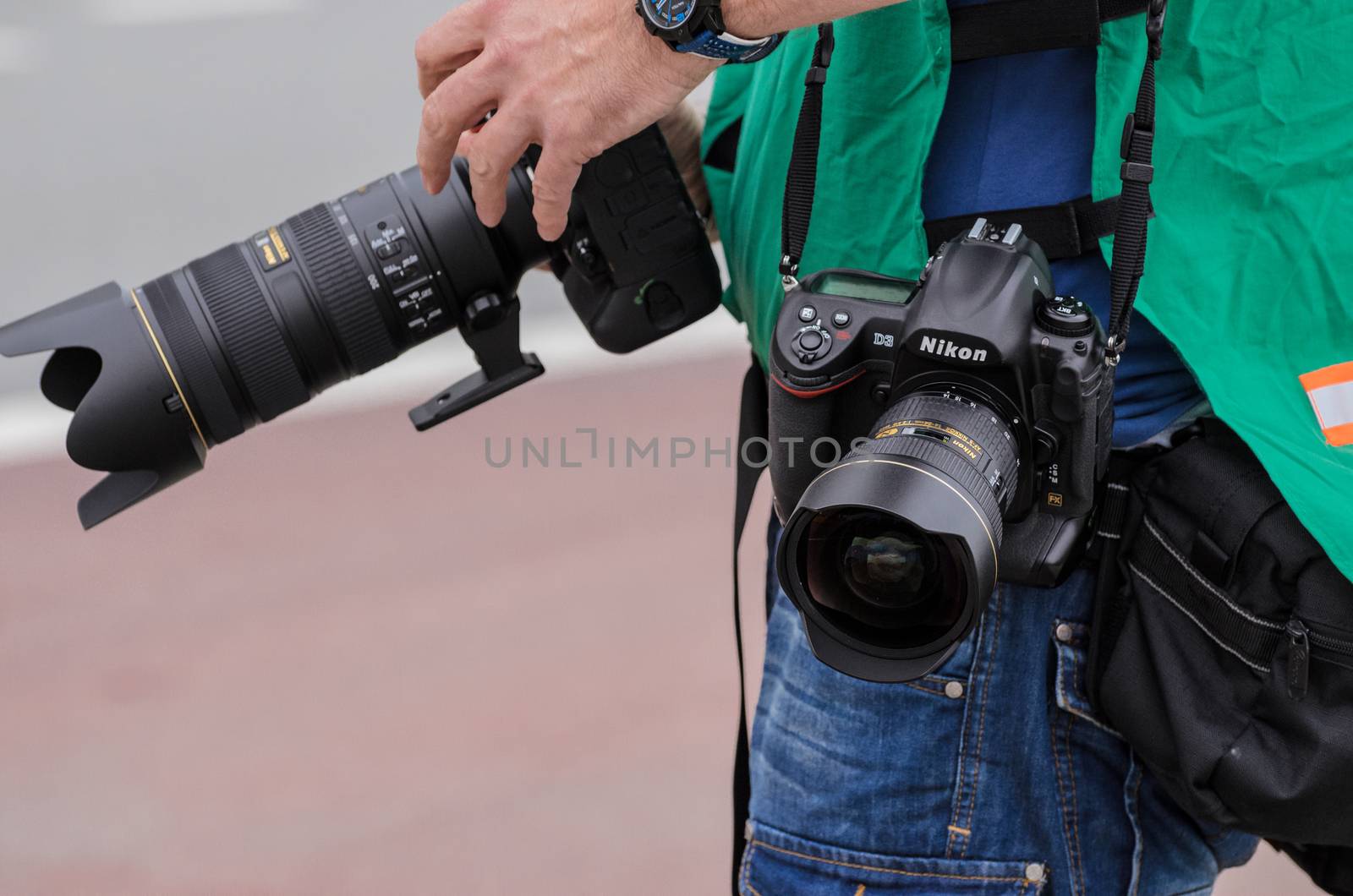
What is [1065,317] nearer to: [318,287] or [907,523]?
[907,523]

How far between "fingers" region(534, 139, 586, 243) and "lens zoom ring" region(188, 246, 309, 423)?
240 mm

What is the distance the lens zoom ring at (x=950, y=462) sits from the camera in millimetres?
592

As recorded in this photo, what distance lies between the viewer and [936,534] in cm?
57

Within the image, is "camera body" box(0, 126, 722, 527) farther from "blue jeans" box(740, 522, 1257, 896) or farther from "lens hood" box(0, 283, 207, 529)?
"blue jeans" box(740, 522, 1257, 896)

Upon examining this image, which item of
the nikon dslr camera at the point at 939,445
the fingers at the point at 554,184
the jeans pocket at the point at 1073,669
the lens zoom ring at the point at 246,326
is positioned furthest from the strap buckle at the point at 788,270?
the lens zoom ring at the point at 246,326

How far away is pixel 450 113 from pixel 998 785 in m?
0.48

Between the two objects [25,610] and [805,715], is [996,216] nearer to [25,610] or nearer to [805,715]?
[805,715]

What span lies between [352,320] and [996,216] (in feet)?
1.48

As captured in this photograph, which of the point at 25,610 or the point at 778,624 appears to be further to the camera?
the point at 25,610

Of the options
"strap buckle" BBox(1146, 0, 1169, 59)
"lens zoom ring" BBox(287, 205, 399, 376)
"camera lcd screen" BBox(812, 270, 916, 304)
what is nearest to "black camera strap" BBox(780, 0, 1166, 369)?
"strap buckle" BBox(1146, 0, 1169, 59)

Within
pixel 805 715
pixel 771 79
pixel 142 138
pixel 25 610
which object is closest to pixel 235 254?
pixel 771 79

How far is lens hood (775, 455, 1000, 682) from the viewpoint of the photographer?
1.88 ft

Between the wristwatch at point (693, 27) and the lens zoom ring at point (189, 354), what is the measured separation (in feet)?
1.39

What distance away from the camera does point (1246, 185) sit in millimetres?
629
